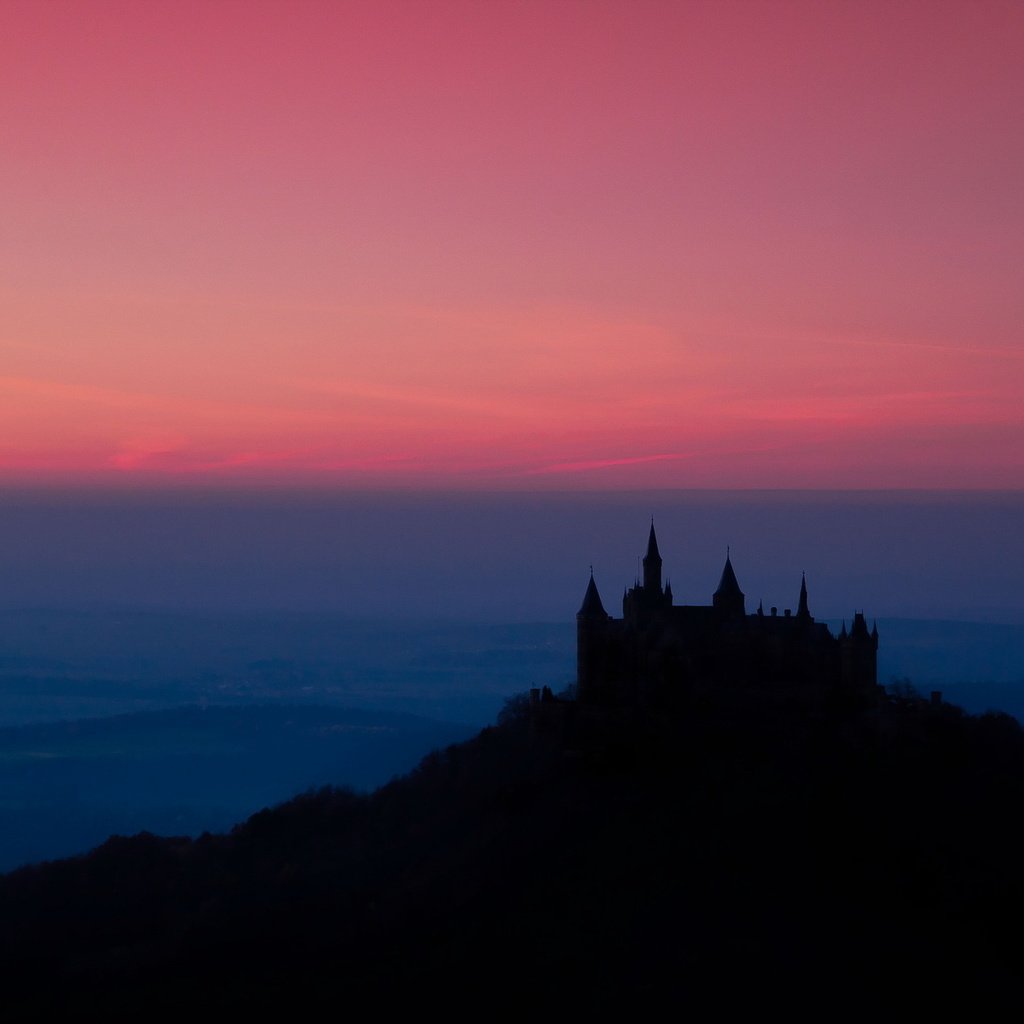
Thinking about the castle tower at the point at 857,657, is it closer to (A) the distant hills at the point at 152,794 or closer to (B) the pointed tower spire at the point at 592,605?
(B) the pointed tower spire at the point at 592,605

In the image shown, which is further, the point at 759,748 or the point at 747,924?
the point at 759,748

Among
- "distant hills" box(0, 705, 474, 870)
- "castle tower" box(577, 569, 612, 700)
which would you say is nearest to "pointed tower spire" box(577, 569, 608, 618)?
"castle tower" box(577, 569, 612, 700)

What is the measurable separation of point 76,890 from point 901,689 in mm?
44024

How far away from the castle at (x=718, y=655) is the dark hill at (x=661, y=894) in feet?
4.24

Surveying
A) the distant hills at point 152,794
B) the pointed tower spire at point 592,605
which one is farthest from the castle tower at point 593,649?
the distant hills at point 152,794

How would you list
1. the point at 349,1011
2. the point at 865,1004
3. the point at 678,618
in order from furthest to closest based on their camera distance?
the point at 678,618, the point at 349,1011, the point at 865,1004

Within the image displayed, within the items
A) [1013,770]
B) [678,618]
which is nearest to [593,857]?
[678,618]

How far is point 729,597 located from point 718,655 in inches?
109

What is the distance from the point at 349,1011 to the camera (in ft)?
196

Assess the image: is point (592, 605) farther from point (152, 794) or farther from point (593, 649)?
point (152, 794)

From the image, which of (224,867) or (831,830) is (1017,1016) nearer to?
(831,830)

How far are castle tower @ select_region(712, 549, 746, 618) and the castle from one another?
0.15 ft

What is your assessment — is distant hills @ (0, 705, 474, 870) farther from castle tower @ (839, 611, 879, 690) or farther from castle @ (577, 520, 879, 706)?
castle tower @ (839, 611, 879, 690)

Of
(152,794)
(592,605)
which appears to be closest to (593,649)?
(592,605)
